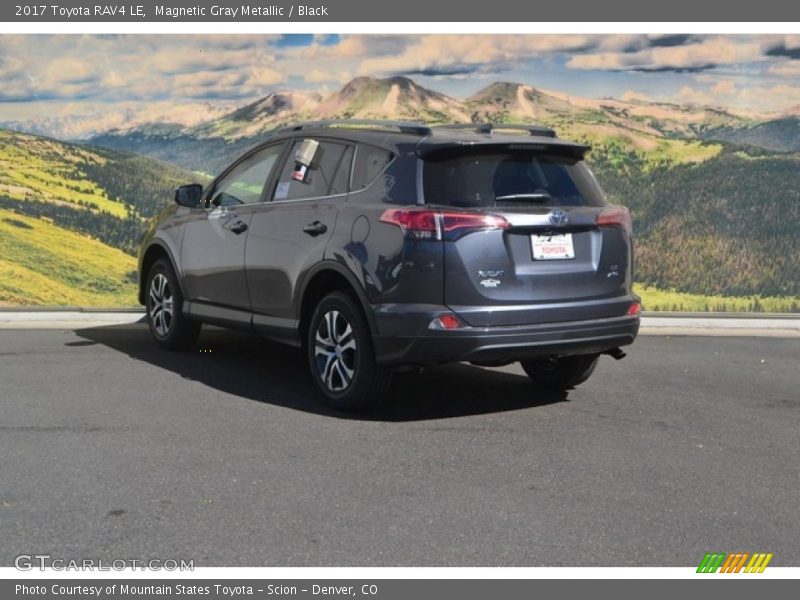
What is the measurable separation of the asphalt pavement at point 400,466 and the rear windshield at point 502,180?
1384 mm

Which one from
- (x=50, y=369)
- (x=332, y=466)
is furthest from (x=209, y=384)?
(x=332, y=466)

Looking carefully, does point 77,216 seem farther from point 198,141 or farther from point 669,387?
point 669,387

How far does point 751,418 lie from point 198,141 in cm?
777

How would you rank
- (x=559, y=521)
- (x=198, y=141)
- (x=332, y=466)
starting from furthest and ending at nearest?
1. (x=198, y=141)
2. (x=332, y=466)
3. (x=559, y=521)

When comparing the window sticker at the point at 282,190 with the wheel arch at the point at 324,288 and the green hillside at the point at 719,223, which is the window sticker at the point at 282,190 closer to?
the wheel arch at the point at 324,288

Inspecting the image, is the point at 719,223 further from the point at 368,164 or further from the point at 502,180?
the point at 368,164

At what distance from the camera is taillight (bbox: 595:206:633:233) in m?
6.84

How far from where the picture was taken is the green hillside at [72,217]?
11.5 m

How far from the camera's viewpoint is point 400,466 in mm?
5754

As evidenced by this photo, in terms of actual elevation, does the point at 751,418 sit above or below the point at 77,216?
below

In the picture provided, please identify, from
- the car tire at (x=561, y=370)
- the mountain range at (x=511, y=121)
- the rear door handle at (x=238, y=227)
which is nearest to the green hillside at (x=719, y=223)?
the mountain range at (x=511, y=121)

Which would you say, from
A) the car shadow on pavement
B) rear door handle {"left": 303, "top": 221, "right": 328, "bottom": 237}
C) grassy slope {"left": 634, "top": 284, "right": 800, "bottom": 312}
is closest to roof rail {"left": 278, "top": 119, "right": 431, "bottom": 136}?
rear door handle {"left": 303, "top": 221, "right": 328, "bottom": 237}

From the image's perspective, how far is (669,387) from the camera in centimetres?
801

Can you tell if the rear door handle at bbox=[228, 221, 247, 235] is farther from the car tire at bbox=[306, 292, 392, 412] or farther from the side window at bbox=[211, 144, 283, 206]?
the car tire at bbox=[306, 292, 392, 412]
